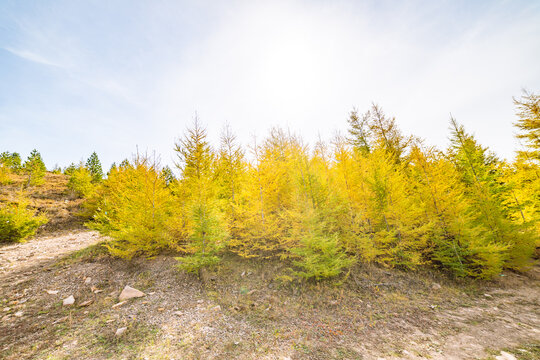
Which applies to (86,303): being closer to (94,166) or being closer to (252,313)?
(252,313)

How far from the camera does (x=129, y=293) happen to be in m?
7.25

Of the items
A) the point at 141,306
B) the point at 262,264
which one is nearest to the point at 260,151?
the point at 262,264

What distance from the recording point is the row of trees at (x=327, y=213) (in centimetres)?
846

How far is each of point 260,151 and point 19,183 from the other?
4643cm

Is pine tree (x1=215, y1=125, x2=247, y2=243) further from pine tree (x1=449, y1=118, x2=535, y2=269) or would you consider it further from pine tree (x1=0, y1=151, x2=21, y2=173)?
pine tree (x1=0, y1=151, x2=21, y2=173)

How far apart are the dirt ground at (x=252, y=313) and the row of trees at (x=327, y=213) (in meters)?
0.88

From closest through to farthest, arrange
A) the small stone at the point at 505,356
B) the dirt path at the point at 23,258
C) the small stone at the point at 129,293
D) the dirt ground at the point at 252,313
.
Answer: the small stone at the point at 505,356 → the dirt ground at the point at 252,313 → the small stone at the point at 129,293 → the dirt path at the point at 23,258

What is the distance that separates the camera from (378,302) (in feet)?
24.4

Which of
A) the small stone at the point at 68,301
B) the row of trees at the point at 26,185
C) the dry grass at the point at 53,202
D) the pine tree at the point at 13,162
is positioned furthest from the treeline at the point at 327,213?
the pine tree at the point at 13,162

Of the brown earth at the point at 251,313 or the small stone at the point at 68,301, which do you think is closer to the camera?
the brown earth at the point at 251,313

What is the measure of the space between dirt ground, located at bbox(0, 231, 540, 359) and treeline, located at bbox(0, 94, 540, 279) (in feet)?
2.97

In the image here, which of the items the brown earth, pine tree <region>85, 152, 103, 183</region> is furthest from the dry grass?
the brown earth

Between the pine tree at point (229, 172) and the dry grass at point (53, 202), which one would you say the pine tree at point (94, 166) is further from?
the pine tree at point (229, 172)

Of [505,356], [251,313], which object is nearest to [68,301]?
[251,313]
